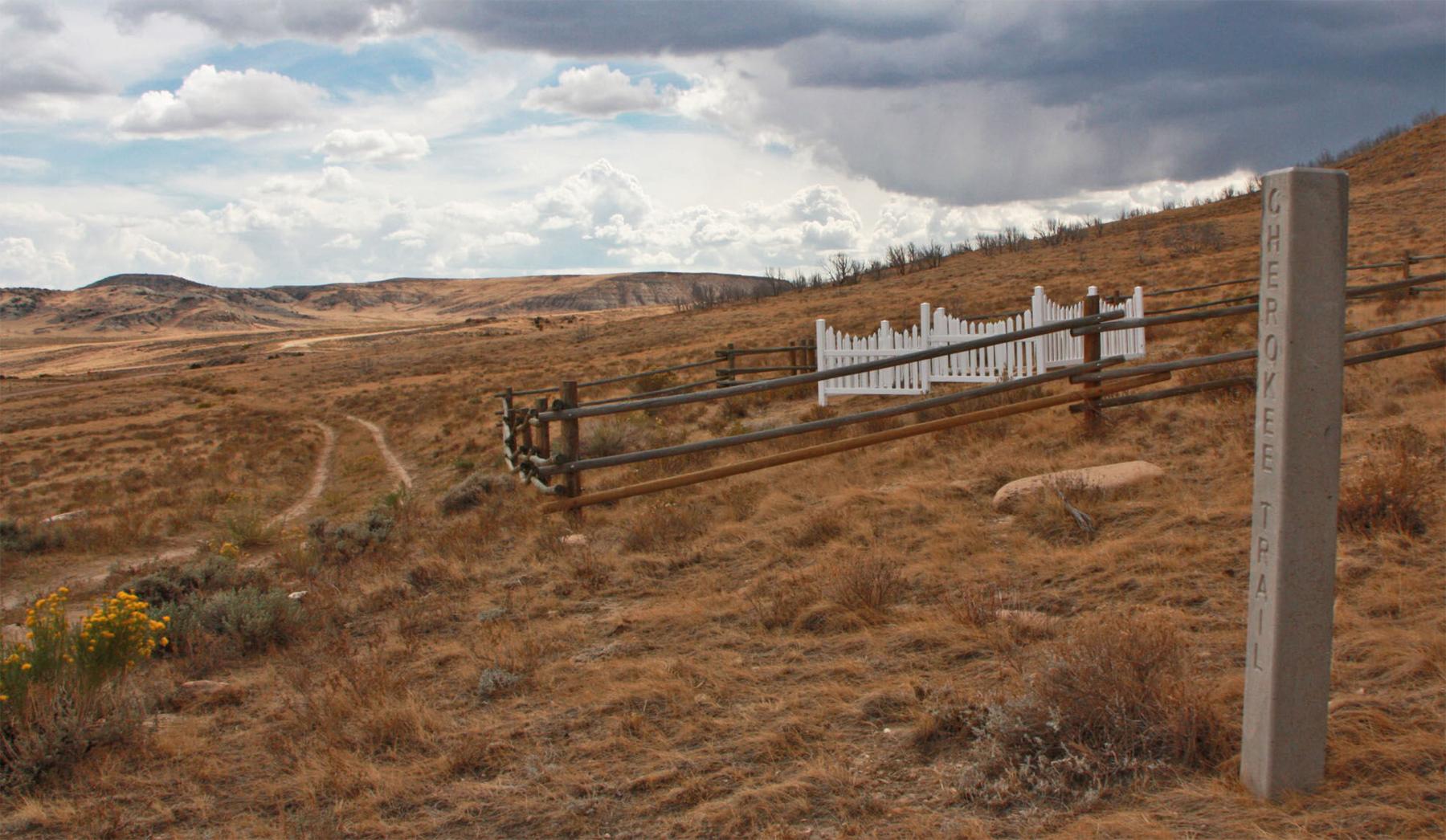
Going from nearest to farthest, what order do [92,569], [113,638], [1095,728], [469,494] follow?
[1095,728] < [113,638] < [469,494] < [92,569]

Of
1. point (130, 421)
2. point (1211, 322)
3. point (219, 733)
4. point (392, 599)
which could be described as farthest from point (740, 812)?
point (130, 421)

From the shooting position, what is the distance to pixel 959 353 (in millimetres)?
13078

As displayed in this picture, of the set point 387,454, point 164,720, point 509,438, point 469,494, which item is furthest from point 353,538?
point 387,454

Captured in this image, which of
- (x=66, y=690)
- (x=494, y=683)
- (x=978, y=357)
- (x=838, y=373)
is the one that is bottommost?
(x=494, y=683)

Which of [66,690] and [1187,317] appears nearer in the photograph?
[66,690]

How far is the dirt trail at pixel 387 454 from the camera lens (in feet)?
64.1

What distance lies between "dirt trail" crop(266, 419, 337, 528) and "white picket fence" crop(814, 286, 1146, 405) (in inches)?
343

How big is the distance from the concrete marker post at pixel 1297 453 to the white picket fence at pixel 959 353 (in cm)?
1009

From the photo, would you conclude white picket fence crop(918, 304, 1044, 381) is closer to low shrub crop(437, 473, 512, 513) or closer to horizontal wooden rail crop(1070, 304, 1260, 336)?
horizontal wooden rail crop(1070, 304, 1260, 336)

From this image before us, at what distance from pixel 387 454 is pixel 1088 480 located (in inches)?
789

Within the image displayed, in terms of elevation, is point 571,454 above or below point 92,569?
above

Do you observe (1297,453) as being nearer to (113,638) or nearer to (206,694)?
(206,694)

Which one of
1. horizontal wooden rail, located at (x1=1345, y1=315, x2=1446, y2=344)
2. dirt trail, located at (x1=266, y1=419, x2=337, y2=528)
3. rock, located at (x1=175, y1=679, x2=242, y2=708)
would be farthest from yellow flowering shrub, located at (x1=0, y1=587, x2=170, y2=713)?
dirt trail, located at (x1=266, y1=419, x2=337, y2=528)

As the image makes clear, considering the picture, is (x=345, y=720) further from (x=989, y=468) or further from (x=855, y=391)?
(x=855, y=391)
